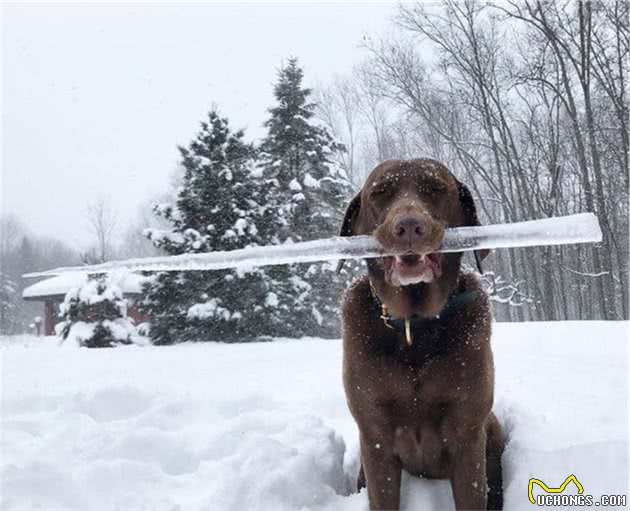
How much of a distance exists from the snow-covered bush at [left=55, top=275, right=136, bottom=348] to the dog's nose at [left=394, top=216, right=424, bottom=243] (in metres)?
13.0

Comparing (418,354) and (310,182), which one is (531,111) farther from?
(418,354)

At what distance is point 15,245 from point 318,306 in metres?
54.9

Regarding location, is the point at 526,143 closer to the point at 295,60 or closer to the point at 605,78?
the point at 605,78

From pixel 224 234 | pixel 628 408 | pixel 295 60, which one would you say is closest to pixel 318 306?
pixel 224 234

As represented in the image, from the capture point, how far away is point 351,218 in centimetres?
292

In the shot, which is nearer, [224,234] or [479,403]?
[479,403]

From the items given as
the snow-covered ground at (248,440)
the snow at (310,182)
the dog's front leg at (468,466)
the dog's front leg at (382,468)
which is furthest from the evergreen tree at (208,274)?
the dog's front leg at (468,466)

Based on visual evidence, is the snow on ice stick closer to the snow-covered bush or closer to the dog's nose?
the dog's nose

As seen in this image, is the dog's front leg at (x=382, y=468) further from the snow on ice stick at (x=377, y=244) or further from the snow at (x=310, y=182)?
the snow at (x=310, y=182)

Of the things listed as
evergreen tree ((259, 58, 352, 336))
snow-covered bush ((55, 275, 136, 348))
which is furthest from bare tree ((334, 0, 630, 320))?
snow-covered bush ((55, 275, 136, 348))

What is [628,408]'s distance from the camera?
343cm

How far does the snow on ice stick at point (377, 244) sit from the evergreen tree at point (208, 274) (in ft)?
40.2

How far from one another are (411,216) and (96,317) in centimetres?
1328

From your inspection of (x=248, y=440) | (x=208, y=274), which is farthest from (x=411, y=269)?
(x=208, y=274)
